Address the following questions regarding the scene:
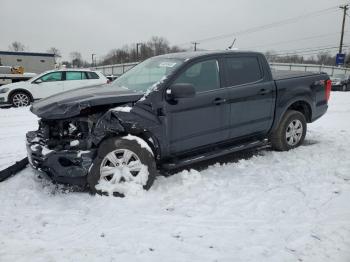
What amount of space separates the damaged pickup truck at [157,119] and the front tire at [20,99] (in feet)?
28.2

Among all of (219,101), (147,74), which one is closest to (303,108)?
(219,101)

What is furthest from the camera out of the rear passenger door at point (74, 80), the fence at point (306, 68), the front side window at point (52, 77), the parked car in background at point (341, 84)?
the fence at point (306, 68)

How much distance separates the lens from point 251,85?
209 inches

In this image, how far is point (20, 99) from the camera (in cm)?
1270

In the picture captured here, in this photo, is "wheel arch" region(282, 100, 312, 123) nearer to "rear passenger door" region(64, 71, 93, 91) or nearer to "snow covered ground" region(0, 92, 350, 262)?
"snow covered ground" region(0, 92, 350, 262)

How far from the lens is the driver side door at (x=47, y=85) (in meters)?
12.9

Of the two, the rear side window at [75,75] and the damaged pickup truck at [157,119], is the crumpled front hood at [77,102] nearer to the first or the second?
the damaged pickup truck at [157,119]

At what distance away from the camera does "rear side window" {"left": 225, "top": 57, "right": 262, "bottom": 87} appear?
16.8 ft

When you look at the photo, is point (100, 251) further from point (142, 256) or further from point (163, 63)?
point (163, 63)

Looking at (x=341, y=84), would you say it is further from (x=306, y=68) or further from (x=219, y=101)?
(x=306, y=68)

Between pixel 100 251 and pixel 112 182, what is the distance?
3.80 ft

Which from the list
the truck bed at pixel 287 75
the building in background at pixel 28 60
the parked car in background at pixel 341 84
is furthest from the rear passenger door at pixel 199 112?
the building in background at pixel 28 60

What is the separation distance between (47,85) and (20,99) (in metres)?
1.09

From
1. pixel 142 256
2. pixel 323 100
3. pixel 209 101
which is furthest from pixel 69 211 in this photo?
pixel 323 100
